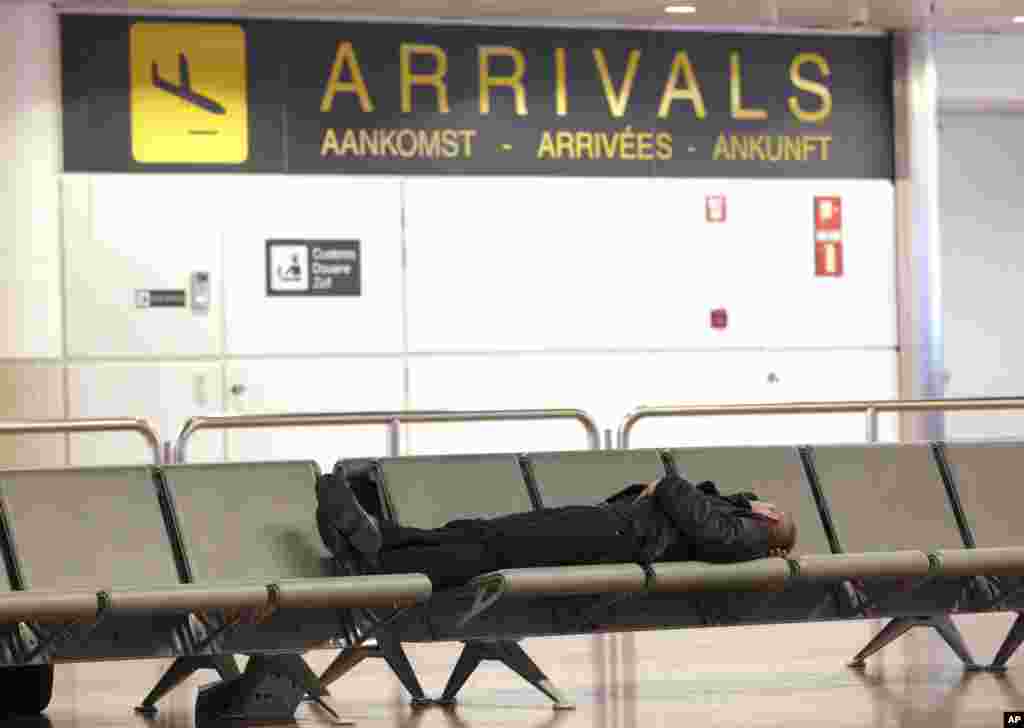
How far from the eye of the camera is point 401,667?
6.59 metres

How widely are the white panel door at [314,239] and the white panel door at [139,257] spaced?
5.5 inches

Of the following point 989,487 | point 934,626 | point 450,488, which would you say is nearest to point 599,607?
point 450,488

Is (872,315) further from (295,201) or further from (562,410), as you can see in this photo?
(562,410)

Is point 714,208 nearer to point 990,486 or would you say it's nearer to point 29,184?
point 29,184

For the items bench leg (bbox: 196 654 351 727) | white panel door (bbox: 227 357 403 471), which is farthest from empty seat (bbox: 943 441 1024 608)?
white panel door (bbox: 227 357 403 471)

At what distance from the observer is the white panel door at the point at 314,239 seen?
40.9 feet

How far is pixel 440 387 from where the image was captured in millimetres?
12773

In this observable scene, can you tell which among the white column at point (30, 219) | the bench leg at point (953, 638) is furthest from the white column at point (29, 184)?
the bench leg at point (953, 638)

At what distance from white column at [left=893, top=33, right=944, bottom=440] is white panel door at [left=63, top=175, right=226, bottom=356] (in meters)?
4.91

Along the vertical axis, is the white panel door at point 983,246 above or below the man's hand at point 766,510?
above

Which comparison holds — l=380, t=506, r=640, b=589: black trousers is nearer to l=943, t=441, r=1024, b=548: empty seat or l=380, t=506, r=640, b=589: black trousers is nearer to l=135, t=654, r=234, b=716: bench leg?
l=135, t=654, r=234, b=716: bench leg

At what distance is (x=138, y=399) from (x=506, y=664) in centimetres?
615

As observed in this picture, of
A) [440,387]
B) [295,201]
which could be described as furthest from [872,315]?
[295,201]

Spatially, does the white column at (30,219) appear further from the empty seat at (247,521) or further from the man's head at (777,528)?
the man's head at (777,528)
